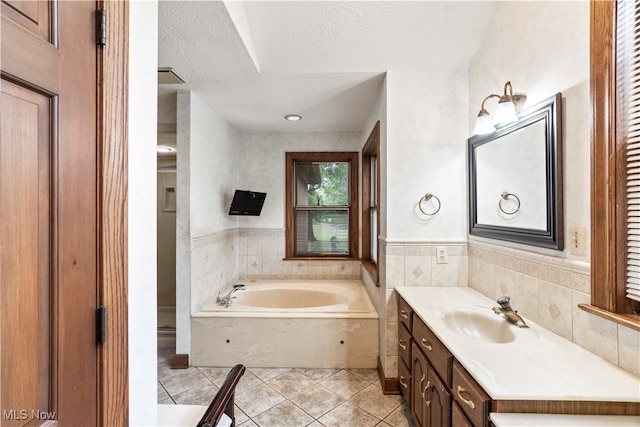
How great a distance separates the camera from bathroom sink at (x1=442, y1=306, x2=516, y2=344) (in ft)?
4.85

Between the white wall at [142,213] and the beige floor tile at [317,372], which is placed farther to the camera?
the beige floor tile at [317,372]

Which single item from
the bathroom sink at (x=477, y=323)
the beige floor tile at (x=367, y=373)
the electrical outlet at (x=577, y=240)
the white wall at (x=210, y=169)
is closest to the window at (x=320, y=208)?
the white wall at (x=210, y=169)

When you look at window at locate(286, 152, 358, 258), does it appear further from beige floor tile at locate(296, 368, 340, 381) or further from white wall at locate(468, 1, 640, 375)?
white wall at locate(468, 1, 640, 375)

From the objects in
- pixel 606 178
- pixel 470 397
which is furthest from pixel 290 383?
pixel 606 178

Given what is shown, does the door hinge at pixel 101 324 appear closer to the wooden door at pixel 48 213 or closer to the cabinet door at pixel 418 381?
the wooden door at pixel 48 213

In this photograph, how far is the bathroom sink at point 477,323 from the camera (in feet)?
4.85

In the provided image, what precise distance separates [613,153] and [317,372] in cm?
246

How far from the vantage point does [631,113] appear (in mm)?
1016

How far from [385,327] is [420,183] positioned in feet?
3.79

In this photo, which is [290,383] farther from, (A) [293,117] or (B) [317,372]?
(A) [293,117]

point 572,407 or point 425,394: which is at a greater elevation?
point 572,407

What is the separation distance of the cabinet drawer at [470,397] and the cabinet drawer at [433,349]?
5 cm


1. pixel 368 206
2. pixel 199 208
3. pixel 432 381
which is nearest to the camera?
pixel 432 381

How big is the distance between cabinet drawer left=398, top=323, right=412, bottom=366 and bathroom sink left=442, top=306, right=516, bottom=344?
345mm
